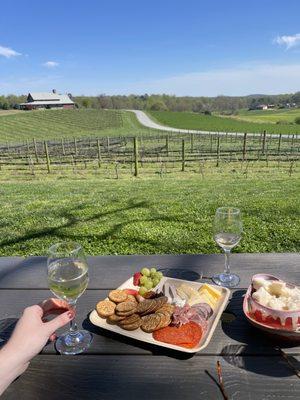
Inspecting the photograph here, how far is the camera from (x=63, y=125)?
70.9 meters

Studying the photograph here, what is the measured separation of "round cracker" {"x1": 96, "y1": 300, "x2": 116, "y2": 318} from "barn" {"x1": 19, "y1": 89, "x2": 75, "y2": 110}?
116114mm

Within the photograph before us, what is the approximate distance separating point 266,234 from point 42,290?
3328 mm

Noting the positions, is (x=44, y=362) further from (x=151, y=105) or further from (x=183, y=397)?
(x=151, y=105)

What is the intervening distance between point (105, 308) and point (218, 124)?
73.8m

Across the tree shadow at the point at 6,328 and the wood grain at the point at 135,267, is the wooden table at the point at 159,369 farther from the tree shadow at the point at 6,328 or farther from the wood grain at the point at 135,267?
the wood grain at the point at 135,267

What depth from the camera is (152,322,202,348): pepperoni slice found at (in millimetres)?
1281

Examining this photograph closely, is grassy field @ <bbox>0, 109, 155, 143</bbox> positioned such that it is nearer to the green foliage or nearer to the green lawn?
the green foliage

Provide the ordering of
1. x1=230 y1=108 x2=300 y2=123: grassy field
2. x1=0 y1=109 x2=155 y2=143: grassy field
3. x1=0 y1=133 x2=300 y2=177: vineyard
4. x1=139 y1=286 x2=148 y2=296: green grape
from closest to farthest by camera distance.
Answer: x1=139 y1=286 x2=148 y2=296: green grape → x1=0 y1=133 x2=300 y2=177: vineyard → x1=0 y1=109 x2=155 y2=143: grassy field → x1=230 y1=108 x2=300 y2=123: grassy field

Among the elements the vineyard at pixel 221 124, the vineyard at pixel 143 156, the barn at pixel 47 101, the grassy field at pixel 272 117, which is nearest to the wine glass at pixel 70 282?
the vineyard at pixel 143 156

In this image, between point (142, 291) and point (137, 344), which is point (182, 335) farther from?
point (142, 291)

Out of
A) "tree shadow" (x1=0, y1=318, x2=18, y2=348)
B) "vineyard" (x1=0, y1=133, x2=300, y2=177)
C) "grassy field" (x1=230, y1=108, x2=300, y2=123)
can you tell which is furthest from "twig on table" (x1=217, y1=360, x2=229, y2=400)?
"grassy field" (x1=230, y1=108, x2=300, y2=123)

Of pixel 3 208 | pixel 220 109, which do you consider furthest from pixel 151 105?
pixel 3 208

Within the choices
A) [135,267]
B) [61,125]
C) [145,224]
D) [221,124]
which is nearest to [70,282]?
[135,267]

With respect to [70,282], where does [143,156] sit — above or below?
below
